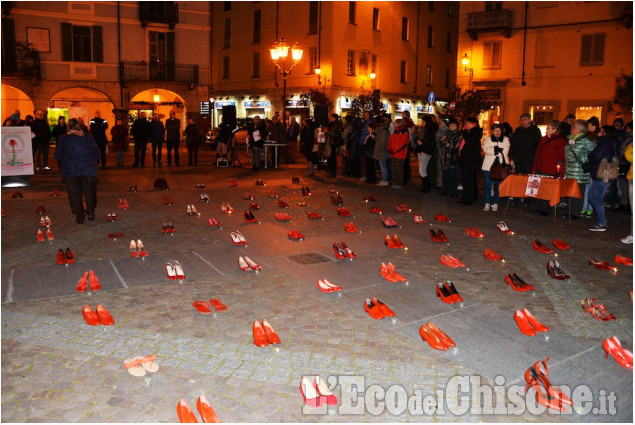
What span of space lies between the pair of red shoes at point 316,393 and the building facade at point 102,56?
3184 cm

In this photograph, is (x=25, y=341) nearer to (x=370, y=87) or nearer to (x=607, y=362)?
(x=607, y=362)

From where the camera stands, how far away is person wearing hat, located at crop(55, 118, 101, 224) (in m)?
9.33

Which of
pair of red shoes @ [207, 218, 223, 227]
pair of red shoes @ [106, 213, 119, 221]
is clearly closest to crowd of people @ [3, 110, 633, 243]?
pair of red shoes @ [106, 213, 119, 221]

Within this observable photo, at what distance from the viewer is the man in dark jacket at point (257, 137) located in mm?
19208

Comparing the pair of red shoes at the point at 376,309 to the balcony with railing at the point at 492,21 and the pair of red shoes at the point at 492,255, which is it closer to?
the pair of red shoes at the point at 492,255

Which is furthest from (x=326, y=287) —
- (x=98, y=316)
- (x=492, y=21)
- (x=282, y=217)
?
(x=492, y=21)

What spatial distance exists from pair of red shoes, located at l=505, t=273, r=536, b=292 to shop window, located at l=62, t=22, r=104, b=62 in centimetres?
3184

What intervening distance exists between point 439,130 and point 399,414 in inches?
441

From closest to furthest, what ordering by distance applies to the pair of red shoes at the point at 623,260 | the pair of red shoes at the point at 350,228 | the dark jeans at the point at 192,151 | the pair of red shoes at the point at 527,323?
the pair of red shoes at the point at 527,323
the pair of red shoes at the point at 623,260
the pair of red shoes at the point at 350,228
the dark jeans at the point at 192,151

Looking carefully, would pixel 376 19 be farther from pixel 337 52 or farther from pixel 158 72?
pixel 158 72

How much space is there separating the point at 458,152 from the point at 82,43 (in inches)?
1080

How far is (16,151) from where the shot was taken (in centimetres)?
1409

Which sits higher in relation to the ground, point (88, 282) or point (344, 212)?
point (344, 212)

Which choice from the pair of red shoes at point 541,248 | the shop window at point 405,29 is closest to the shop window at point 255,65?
the shop window at point 405,29
